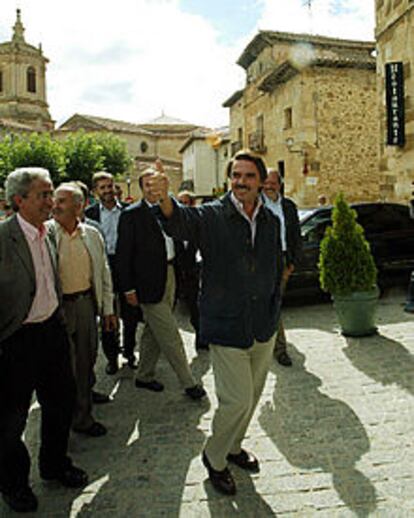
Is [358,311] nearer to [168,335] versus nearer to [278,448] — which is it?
[168,335]

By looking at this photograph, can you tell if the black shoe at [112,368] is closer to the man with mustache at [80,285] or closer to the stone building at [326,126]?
the man with mustache at [80,285]

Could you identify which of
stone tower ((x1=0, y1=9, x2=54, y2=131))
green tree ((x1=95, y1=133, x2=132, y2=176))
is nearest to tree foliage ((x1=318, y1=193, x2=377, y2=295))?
green tree ((x1=95, y1=133, x2=132, y2=176))

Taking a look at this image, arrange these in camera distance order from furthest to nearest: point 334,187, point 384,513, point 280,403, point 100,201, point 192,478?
point 334,187 → point 100,201 → point 280,403 → point 192,478 → point 384,513

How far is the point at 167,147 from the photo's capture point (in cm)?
5775

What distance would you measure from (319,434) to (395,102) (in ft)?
31.6

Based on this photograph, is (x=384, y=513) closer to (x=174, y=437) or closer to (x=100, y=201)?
(x=174, y=437)

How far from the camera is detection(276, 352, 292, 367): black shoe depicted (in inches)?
201

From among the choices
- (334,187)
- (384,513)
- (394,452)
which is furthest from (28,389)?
(334,187)

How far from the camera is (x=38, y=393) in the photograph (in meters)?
2.96

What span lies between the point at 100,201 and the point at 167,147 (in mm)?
53880

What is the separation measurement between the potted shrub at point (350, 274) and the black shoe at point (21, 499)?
4.31 meters

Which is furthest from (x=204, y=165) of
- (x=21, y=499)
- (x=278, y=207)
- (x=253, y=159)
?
(x=21, y=499)

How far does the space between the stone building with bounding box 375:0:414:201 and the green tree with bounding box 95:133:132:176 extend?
3100 cm

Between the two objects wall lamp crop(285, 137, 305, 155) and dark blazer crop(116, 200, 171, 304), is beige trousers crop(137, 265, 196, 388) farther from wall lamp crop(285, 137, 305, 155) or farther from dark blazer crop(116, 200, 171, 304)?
wall lamp crop(285, 137, 305, 155)
